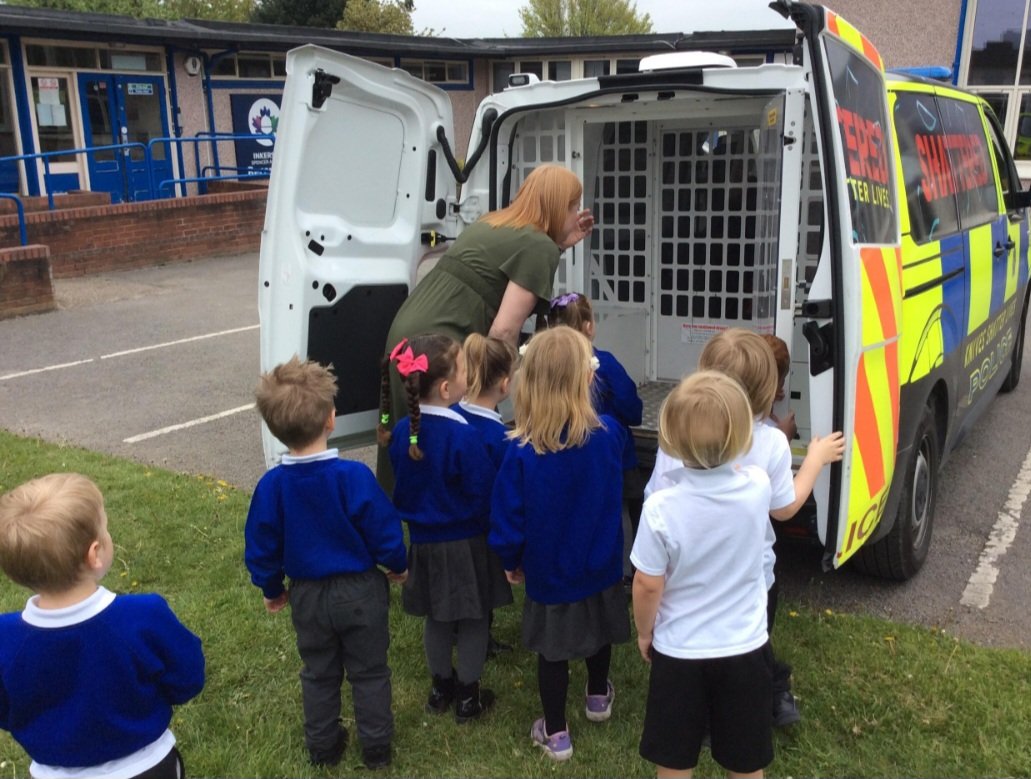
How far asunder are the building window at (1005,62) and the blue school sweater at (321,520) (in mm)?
19206

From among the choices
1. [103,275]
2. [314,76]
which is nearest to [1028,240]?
[314,76]

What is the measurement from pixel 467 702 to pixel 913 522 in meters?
2.04

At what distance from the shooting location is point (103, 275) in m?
12.8

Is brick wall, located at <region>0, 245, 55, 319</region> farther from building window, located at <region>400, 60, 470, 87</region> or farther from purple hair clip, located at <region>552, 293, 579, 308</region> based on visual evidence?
building window, located at <region>400, 60, 470, 87</region>

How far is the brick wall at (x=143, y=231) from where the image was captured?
12461mm

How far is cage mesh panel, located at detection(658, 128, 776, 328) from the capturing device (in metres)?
4.98

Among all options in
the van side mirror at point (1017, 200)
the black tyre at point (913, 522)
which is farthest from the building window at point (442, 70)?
the black tyre at point (913, 522)

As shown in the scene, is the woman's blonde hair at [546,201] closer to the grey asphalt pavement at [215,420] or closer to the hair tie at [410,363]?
the hair tie at [410,363]

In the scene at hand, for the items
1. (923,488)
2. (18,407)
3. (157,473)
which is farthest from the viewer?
(18,407)

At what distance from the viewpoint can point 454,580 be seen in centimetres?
300

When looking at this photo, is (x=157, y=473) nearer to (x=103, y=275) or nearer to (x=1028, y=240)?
(x=1028, y=240)

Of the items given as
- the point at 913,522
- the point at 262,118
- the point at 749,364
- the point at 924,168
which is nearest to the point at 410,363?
the point at 749,364

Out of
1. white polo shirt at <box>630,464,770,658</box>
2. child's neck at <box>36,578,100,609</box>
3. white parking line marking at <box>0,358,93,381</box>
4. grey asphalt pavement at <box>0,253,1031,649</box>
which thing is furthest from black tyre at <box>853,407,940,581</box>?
white parking line marking at <box>0,358,93,381</box>

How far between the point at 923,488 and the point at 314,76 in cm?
301
